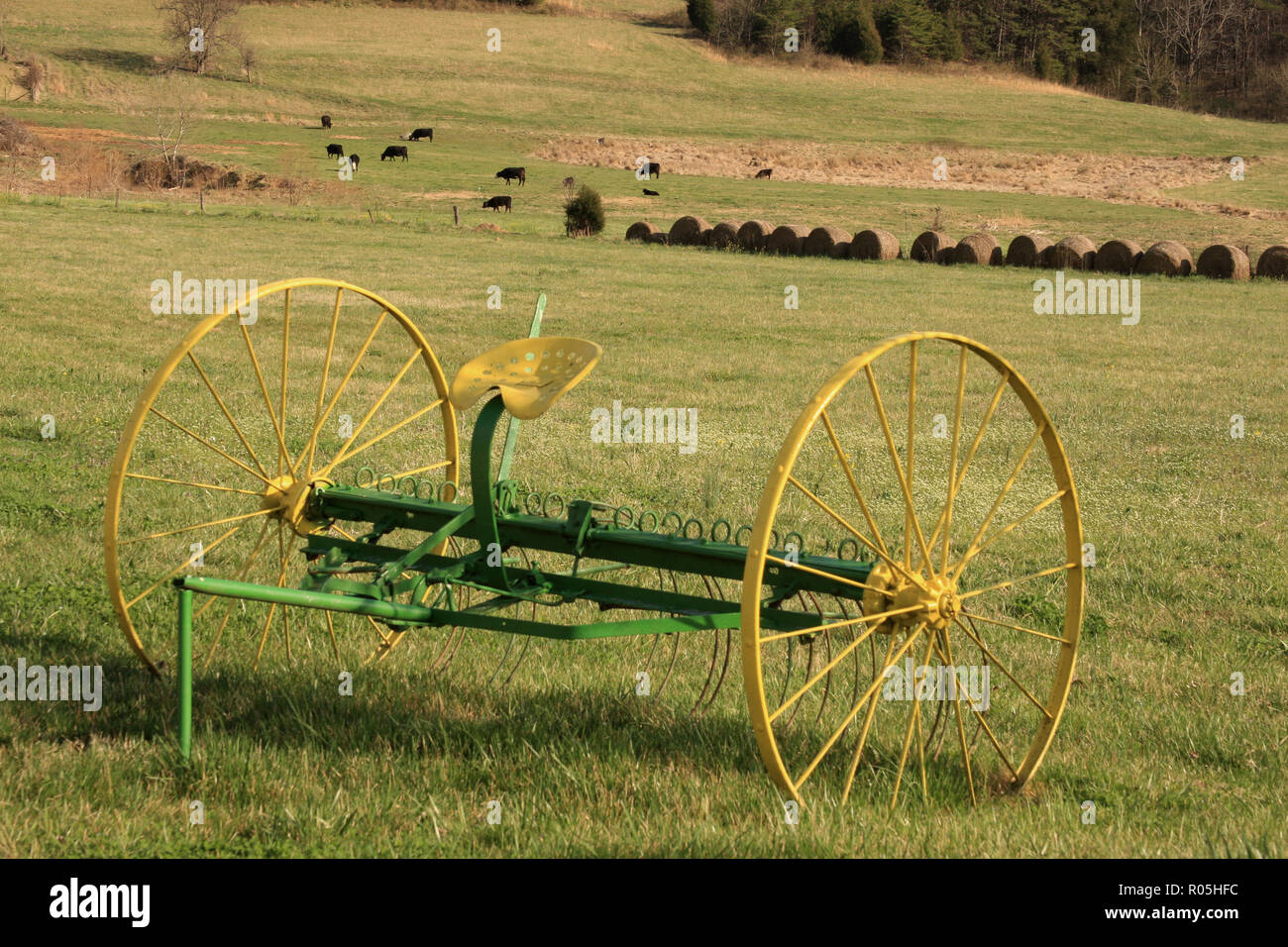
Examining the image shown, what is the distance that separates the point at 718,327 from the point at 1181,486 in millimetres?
8590

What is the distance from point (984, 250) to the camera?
92.5 feet

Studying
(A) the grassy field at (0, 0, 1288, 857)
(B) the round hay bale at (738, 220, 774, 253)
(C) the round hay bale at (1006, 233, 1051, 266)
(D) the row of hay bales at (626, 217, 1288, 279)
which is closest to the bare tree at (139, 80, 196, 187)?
(A) the grassy field at (0, 0, 1288, 857)

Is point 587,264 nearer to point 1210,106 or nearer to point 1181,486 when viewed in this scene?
point 1181,486

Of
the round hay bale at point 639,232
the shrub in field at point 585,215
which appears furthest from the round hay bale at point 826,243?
the shrub in field at point 585,215

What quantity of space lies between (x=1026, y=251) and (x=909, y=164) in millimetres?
31677

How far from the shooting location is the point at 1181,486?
9000mm

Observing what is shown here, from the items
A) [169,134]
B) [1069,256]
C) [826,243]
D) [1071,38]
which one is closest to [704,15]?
[1071,38]

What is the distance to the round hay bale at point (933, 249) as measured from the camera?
2859 centimetres

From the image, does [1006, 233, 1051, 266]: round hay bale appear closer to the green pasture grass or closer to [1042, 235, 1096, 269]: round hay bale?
[1042, 235, 1096, 269]: round hay bale

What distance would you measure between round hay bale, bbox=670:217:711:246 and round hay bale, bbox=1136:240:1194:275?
34.2ft

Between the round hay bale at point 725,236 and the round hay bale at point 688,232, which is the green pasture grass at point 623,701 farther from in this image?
the round hay bale at point 688,232

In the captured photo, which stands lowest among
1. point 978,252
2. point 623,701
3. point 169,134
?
point 623,701

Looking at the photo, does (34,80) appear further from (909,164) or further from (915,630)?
(915,630)

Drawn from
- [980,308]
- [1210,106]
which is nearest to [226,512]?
[980,308]
